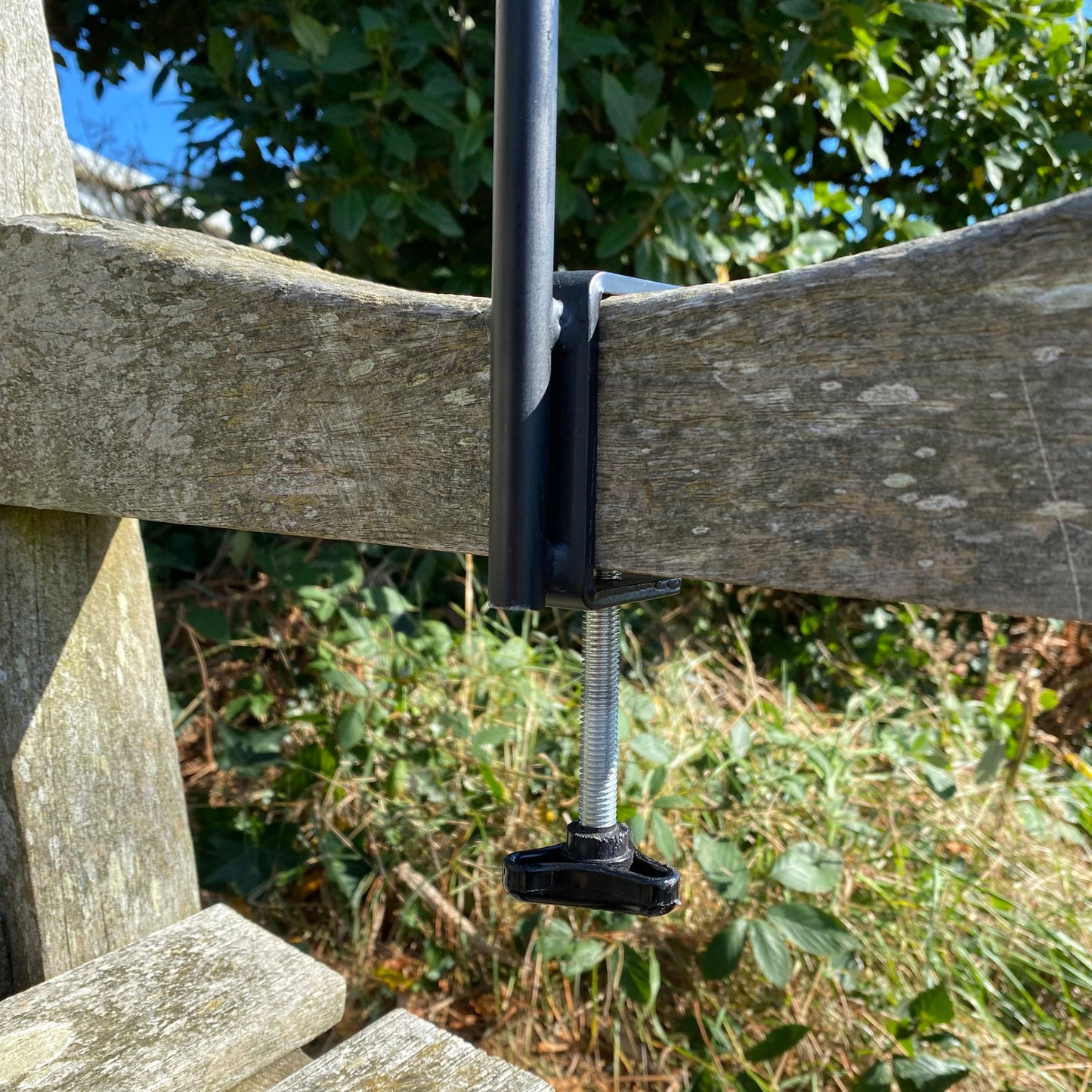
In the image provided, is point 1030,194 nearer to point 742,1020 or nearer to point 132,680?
point 742,1020

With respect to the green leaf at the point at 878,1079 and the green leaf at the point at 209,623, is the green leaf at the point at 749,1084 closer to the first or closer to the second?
the green leaf at the point at 878,1079

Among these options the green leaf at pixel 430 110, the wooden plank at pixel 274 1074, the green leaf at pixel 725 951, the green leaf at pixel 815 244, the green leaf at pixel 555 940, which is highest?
the green leaf at pixel 430 110

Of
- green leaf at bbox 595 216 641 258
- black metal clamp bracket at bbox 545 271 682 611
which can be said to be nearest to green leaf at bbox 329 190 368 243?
green leaf at bbox 595 216 641 258

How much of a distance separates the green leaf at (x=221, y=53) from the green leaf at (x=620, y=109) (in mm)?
867

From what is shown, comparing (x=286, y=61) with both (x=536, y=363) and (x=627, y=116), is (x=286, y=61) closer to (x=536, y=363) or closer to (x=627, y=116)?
(x=627, y=116)

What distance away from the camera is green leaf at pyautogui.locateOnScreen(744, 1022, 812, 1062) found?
154cm

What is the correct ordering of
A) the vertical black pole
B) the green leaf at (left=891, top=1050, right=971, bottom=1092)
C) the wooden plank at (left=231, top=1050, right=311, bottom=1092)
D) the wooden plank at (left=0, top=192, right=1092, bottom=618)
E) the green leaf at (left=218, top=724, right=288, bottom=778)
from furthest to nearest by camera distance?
the green leaf at (left=218, top=724, right=288, bottom=778) → the green leaf at (left=891, top=1050, right=971, bottom=1092) → the wooden plank at (left=231, top=1050, right=311, bottom=1092) → the vertical black pole → the wooden plank at (left=0, top=192, right=1092, bottom=618)

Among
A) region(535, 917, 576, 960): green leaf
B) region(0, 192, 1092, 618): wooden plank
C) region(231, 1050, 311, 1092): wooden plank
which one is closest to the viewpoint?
region(0, 192, 1092, 618): wooden plank

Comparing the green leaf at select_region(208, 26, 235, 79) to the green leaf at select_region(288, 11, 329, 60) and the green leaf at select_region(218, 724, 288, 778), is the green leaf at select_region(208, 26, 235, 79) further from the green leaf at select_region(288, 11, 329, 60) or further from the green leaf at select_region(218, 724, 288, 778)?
the green leaf at select_region(218, 724, 288, 778)

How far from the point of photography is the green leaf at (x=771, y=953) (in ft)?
5.32

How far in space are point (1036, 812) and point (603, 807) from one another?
→ 212cm

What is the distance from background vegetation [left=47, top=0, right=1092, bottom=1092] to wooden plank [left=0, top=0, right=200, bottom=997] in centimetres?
92

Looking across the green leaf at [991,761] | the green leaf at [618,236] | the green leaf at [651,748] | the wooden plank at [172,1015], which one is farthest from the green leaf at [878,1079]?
the green leaf at [618,236]

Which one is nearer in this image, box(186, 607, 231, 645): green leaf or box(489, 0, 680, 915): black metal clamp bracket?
box(489, 0, 680, 915): black metal clamp bracket
